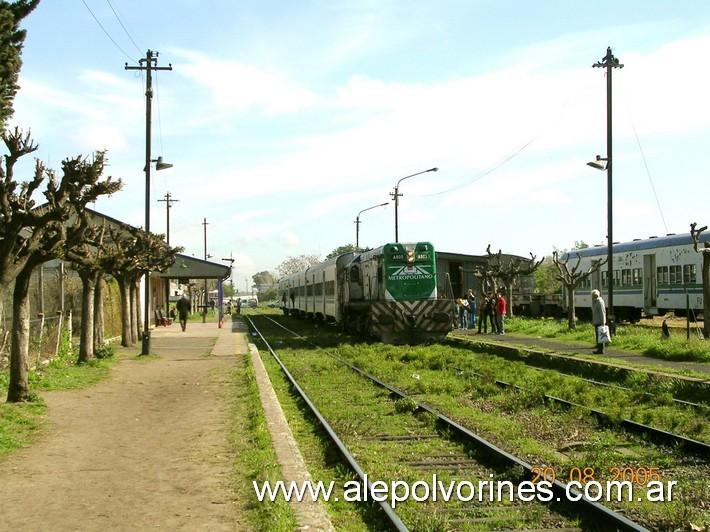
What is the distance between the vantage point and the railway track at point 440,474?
648 cm

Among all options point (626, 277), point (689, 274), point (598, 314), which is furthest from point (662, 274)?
point (598, 314)

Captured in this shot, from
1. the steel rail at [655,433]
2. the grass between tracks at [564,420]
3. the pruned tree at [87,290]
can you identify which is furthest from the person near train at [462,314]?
the steel rail at [655,433]

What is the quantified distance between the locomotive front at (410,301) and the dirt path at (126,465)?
9.74m

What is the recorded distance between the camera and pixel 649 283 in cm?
3469

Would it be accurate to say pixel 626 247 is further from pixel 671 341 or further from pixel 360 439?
pixel 360 439

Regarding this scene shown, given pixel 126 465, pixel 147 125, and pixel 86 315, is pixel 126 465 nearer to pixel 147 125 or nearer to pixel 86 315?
pixel 86 315

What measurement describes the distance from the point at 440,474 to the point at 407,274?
17.4m

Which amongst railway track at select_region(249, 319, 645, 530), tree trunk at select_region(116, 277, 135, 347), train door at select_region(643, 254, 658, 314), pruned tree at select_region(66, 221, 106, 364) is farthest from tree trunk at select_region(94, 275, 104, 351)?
train door at select_region(643, 254, 658, 314)

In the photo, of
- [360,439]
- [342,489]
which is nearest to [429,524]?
[342,489]

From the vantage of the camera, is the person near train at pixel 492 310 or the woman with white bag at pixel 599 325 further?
the person near train at pixel 492 310

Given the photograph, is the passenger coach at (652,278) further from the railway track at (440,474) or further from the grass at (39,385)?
the grass at (39,385)

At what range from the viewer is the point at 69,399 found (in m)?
14.0

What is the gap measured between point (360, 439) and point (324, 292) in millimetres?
28060

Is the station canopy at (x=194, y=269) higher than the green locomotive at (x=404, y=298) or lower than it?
higher
